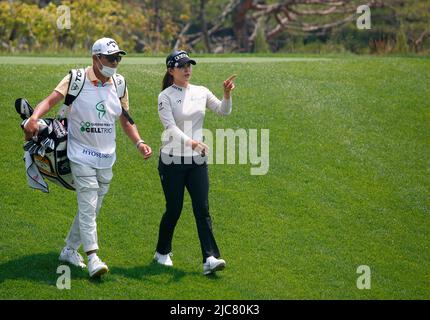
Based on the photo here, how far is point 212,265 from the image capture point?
367 inches

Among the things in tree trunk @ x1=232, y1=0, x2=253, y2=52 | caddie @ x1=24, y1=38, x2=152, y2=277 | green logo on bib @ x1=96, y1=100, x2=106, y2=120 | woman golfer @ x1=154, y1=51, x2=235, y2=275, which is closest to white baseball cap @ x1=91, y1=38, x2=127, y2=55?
caddie @ x1=24, y1=38, x2=152, y2=277

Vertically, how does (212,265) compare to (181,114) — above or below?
below

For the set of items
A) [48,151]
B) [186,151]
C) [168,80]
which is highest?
[168,80]

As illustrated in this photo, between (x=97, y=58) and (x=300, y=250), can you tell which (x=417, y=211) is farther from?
(x=97, y=58)

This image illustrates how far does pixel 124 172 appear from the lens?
12.2 m

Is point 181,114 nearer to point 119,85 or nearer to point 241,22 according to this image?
point 119,85

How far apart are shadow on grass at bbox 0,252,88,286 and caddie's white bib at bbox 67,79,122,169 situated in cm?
117

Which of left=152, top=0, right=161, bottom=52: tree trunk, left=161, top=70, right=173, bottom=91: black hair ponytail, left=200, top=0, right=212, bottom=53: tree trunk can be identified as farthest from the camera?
left=200, top=0, right=212, bottom=53: tree trunk

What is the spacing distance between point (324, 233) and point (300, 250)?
25.9 inches

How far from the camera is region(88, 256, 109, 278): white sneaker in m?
8.88

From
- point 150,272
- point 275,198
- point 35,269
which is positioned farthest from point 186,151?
point 275,198

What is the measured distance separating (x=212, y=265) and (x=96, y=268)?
3.93 ft

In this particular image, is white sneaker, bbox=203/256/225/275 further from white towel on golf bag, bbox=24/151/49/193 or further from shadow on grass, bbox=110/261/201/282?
white towel on golf bag, bbox=24/151/49/193

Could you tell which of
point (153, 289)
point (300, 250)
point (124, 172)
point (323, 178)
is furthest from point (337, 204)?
point (153, 289)
